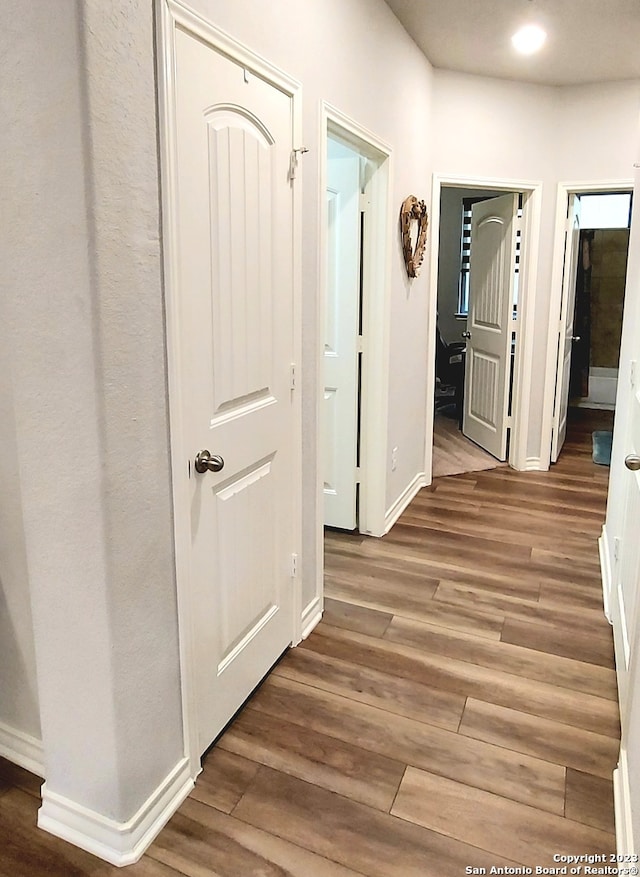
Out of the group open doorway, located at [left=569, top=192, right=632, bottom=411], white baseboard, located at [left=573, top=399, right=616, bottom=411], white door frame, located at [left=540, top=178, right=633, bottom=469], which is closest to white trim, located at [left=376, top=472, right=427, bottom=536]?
white door frame, located at [left=540, top=178, right=633, bottom=469]

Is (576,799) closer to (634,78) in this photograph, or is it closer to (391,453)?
(391,453)

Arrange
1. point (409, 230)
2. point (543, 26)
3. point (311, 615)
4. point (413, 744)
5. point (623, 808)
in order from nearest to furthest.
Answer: point (623, 808), point (413, 744), point (311, 615), point (543, 26), point (409, 230)

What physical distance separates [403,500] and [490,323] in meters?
1.89

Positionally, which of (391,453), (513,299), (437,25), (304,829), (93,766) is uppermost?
(437,25)

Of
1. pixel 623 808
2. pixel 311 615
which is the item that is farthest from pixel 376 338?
pixel 623 808

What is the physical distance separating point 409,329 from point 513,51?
5.47ft

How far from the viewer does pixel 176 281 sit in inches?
63.7

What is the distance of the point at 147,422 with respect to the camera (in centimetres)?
156

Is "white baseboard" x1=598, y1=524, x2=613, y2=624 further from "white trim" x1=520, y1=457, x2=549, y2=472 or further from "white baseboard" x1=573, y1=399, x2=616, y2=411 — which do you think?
"white baseboard" x1=573, y1=399, x2=616, y2=411

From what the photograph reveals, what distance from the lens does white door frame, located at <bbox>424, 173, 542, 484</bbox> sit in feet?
14.0

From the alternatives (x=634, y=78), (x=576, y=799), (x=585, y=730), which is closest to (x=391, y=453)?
(x=585, y=730)

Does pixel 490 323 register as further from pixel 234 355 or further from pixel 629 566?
pixel 234 355

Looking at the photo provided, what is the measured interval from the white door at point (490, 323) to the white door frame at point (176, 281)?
3.12 m

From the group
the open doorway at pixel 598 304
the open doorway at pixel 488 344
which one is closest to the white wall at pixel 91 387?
the open doorway at pixel 488 344
